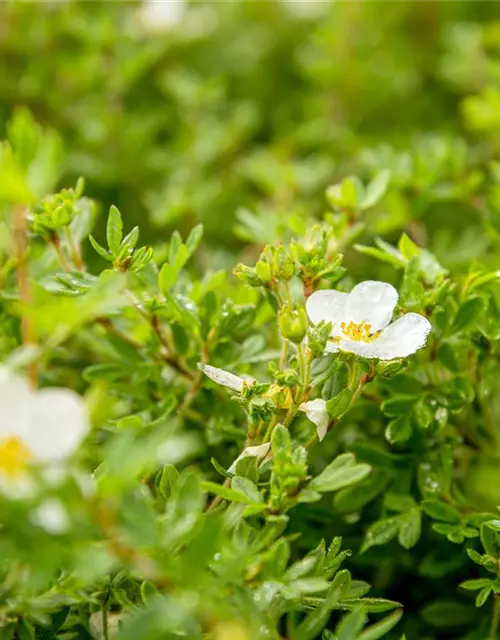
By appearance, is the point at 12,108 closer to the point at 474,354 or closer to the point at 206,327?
the point at 206,327

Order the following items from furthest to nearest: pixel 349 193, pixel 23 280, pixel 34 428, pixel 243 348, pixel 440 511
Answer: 1. pixel 349 193
2. pixel 243 348
3. pixel 440 511
4. pixel 23 280
5. pixel 34 428

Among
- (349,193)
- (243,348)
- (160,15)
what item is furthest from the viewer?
(160,15)

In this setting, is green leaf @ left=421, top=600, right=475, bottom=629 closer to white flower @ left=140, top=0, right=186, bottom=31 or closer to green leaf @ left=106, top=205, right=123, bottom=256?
green leaf @ left=106, top=205, right=123, bottom=256

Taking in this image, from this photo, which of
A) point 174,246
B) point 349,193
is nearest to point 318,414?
point 174,246

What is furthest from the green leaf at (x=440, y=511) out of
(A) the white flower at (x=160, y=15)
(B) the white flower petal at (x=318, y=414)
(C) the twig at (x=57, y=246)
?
(A) the white flower at (x=160, y=15)

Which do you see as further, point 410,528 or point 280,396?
point 410,528

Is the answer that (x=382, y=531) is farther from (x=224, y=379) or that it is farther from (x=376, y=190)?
(x=376, y=190)
